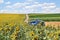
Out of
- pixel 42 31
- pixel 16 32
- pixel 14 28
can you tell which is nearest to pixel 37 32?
pixel 42 31

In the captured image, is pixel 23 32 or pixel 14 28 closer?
pixel 23 32

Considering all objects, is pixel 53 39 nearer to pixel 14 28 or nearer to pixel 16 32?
pixel 16 32

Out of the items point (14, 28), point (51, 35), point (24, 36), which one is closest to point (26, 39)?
point (24, 36)

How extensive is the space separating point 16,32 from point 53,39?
80 centimetres

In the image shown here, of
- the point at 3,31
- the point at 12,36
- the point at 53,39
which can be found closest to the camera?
the point at 53,39

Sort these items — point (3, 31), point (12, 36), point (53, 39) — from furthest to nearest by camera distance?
point (3, 31) → point (12, 36) → point (53, 39)

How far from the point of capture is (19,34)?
4465 millimetres

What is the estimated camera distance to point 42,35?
13.9ft

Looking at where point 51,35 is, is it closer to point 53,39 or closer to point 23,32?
point 53,39

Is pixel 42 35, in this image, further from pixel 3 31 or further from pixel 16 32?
pixel 3 31

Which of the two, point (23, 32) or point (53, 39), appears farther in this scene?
point (23, 32)

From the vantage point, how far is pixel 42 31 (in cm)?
442

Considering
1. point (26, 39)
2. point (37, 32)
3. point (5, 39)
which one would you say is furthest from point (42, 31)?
point (5, 39)

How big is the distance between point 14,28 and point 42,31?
2.62 feet
